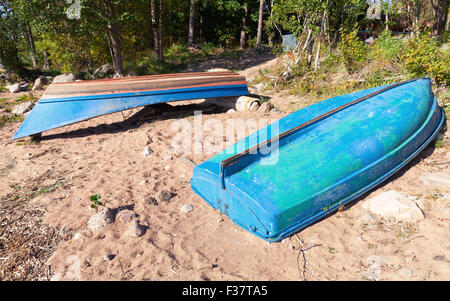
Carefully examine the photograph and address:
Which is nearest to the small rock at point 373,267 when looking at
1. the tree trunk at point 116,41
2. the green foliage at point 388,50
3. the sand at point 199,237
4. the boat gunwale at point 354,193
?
the sand at point 199,237

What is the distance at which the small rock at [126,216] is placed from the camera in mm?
3057

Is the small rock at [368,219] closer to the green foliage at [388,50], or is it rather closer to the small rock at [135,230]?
the small rock at [135,230]

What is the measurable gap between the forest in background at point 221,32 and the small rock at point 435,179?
8.49 ft

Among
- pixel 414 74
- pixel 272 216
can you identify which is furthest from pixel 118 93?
pixel 414 74

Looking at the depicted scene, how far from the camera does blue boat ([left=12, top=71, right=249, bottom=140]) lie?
17.5ft

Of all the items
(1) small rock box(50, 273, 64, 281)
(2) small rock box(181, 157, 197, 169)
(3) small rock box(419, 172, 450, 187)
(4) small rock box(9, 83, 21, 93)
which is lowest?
(4) small rock box(9, 83, 21, 93)

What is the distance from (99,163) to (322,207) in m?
3.47

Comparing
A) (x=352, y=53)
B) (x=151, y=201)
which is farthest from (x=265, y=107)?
(x=151, y=201)

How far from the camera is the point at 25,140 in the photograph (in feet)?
17.6

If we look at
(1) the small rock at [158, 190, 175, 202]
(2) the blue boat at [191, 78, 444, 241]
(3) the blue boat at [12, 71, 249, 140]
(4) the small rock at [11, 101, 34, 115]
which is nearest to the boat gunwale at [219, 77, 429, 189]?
(2) the blue boat at [191, 78, 444, 241]

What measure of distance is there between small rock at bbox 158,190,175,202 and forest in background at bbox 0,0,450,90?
492 cm

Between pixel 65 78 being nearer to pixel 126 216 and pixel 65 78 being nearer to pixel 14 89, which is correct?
pixel 14 89

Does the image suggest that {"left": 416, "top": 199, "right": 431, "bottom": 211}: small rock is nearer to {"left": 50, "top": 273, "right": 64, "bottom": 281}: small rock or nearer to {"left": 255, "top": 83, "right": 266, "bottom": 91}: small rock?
{"left": 50, "top": 273, "right": 64, "bottom": 281}: small rock
